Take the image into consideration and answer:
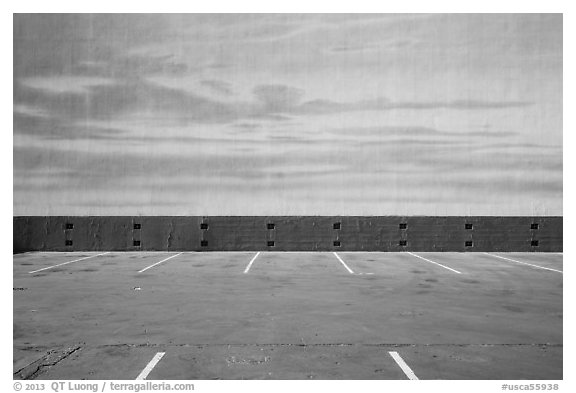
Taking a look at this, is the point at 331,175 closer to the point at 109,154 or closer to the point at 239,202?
the point at 239,202

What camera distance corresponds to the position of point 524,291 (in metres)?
11.0

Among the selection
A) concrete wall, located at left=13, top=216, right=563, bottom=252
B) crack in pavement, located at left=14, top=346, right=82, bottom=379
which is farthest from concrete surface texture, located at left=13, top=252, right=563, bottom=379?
concrete wall, located at left=13, top=216, right=563, bottom=252

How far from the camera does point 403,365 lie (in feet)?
18.7

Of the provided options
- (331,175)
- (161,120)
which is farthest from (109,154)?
(331,175)

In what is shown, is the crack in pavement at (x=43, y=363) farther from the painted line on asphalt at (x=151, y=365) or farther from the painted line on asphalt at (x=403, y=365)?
the painted line on asphalt at (x=403, y=365)

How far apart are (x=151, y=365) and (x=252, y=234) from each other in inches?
608

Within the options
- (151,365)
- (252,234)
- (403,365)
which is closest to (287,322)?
(403,365)

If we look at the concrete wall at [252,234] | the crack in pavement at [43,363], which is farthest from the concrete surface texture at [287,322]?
the concrete wall at [252,234]

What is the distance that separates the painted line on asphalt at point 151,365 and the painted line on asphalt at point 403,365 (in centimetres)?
281

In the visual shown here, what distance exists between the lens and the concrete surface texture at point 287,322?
569 centimetres

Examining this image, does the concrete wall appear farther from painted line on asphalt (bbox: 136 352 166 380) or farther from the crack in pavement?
painted line on asphalt (bbox: 136 352 166 380)

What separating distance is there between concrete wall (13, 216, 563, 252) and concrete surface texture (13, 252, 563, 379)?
19.5ft

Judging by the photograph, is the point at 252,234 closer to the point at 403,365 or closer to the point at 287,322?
the point at 287,322
